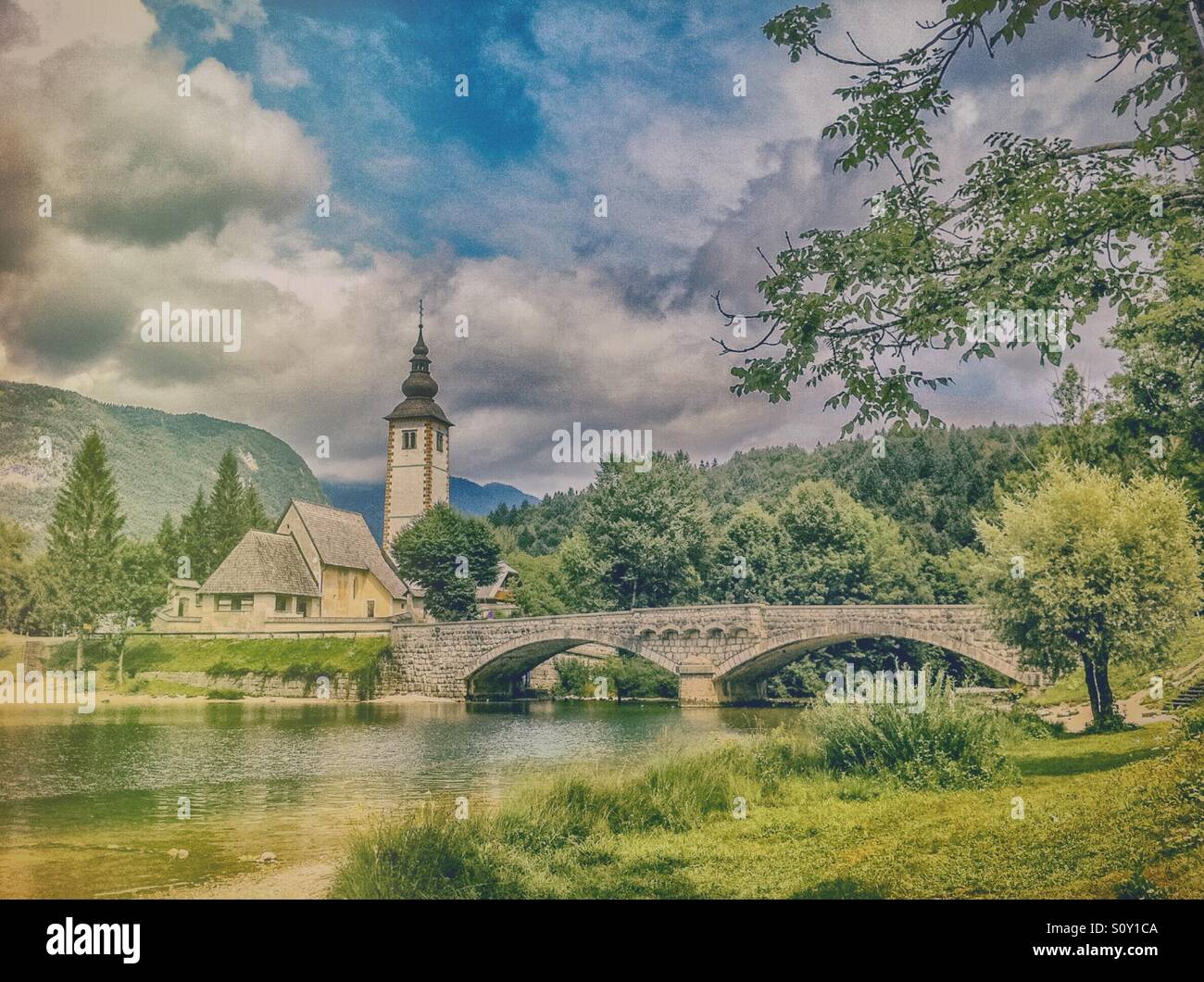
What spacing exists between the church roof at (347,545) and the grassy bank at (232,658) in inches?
140

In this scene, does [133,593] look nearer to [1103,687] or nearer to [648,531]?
[648,531]

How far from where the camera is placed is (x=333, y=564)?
28.5m

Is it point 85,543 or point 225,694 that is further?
point 225,694

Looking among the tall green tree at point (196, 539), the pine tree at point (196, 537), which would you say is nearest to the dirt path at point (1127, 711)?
the tall green tree at point (196, 539)

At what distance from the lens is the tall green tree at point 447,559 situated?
26.0m

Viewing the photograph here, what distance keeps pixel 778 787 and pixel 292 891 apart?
5.05m

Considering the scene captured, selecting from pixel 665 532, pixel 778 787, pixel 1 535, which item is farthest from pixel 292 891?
pixel 665 532

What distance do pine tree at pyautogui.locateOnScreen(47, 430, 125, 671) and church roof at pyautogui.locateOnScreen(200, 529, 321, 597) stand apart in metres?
5.83

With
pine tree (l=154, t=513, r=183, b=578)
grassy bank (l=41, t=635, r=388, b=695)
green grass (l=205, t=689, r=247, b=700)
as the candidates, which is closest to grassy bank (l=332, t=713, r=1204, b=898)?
grassy bank (l=41, t=635, r=388, b=695)

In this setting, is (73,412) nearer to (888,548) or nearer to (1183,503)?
(1183,503)

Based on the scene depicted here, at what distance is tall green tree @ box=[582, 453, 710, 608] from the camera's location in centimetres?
2048

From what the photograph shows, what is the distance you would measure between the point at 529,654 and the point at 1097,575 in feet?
60.1

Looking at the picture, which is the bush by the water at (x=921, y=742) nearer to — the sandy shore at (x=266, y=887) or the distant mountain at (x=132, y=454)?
the sandy shore at (x=266, y=887)

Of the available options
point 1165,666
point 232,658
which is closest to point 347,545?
point 232,658
